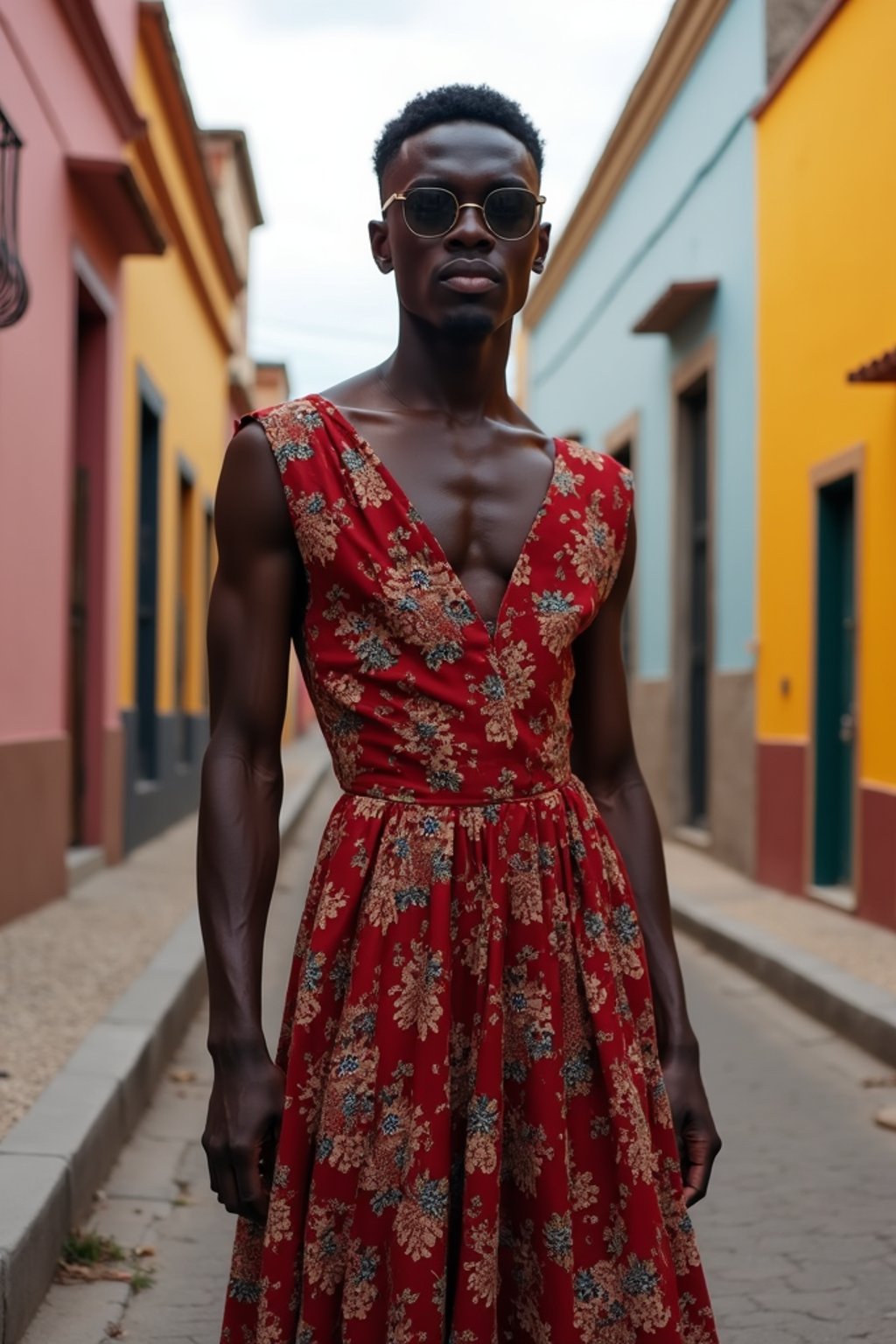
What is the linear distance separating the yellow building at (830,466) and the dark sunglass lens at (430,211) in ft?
20.1

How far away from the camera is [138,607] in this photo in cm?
1424

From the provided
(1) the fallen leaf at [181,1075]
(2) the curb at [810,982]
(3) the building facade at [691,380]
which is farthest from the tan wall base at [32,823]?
(3) the building facade at [691,380]

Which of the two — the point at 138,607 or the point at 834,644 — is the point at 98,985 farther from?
the point at 138,607

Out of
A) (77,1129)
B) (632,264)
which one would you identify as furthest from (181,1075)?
(632,264)

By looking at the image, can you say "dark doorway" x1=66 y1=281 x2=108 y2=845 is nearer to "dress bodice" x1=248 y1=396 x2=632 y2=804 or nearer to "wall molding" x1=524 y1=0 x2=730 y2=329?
"wall molding" x1=524 y1=0 x2=730 y2=329

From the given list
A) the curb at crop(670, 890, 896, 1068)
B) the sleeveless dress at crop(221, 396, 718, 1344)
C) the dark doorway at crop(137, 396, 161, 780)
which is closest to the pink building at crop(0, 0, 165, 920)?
the dark doorway at crop(137, 396, 161, 780)

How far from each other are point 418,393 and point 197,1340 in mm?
2264

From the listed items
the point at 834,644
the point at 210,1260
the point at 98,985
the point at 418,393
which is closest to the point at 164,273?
the point at 834,644

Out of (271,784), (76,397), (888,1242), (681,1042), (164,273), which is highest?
→ (164,273)

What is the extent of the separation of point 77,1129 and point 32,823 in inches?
172

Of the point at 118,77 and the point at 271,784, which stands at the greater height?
the point at 118,77

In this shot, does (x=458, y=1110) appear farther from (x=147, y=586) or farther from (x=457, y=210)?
(x=147, y=586)

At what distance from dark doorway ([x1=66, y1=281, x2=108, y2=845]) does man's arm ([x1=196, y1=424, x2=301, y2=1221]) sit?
29.8 ft

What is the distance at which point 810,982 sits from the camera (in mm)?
7375
